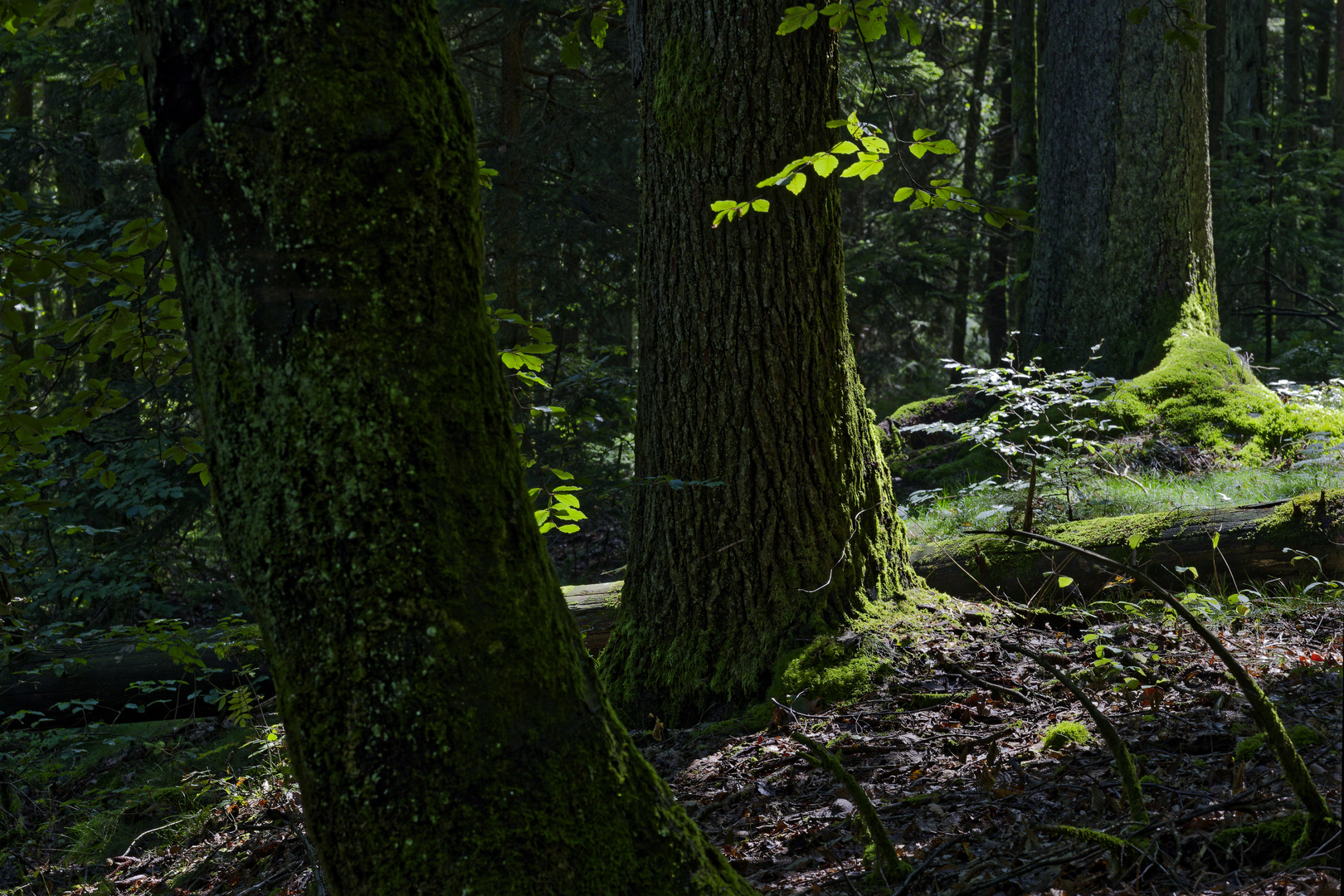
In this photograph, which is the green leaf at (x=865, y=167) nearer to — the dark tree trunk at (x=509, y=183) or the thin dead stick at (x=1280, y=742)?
the thin dead stick at (x=1280, y=742)

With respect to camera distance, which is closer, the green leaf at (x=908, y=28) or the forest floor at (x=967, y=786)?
the forest floor at (x=967, y=786)

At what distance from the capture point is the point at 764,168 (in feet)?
11.9

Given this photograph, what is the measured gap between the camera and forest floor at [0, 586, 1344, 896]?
→ 1972 millimetres

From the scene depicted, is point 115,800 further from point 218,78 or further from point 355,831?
point 218,78

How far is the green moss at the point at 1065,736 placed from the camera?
2705 millimetres

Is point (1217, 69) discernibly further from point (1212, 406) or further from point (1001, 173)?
point (1212, 406)

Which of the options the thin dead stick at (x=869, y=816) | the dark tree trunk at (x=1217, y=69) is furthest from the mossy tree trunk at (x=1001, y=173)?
the thin dead stick at (x=869, y=816)

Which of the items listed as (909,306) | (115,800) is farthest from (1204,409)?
(909,306)

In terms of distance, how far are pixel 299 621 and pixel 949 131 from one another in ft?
63.9

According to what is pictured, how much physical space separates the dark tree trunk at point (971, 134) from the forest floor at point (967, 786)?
10910 millimetres

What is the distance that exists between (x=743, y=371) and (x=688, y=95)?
4.01 feet

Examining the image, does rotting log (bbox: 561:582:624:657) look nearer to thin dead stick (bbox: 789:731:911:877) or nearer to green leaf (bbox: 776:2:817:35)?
thin dead stick (bbox: 789:731:911:877)

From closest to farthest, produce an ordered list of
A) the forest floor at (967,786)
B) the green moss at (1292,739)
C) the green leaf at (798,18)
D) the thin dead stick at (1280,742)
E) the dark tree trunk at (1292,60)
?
the thin dead stick at (1280,742) → the forest floor at (967,786) → the green moss at (1292,739) → the green leaf at (798,18) → the dark tree trunk at (1292,60)

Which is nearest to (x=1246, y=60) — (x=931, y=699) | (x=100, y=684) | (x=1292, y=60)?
(x=1292, y=60)
